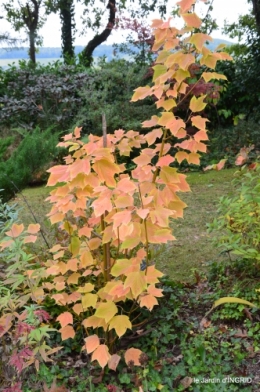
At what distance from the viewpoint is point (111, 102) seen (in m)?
8.62

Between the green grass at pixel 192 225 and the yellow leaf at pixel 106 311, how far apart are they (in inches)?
31.2

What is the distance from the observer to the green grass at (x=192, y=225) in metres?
3.38

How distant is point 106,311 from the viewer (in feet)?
6.38

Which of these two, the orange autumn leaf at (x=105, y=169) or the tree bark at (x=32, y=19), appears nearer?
the orange autumn leaf at (x=105, y=169)

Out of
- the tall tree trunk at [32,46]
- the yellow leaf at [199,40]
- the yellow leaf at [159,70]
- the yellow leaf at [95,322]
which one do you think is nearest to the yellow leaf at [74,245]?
the yellow leaf at [95,322]

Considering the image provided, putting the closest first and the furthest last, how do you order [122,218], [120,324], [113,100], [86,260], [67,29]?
[122,218]
[120,324]
[86,260]
[113,100]
[67,29]

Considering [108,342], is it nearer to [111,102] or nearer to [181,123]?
[181,123]

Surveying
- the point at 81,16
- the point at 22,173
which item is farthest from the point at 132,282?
the point at 81,16

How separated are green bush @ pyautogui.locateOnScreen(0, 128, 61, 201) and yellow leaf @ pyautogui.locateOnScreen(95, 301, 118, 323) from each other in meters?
1.72

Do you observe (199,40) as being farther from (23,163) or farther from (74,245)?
(23,163)

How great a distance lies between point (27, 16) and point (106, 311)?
1864 centimetres

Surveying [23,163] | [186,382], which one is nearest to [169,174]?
[186,382]

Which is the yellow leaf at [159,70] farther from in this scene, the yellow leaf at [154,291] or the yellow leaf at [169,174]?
the yellow leaf at [154,291]

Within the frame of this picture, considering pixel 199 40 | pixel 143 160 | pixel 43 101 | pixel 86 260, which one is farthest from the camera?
pixel 43 101
